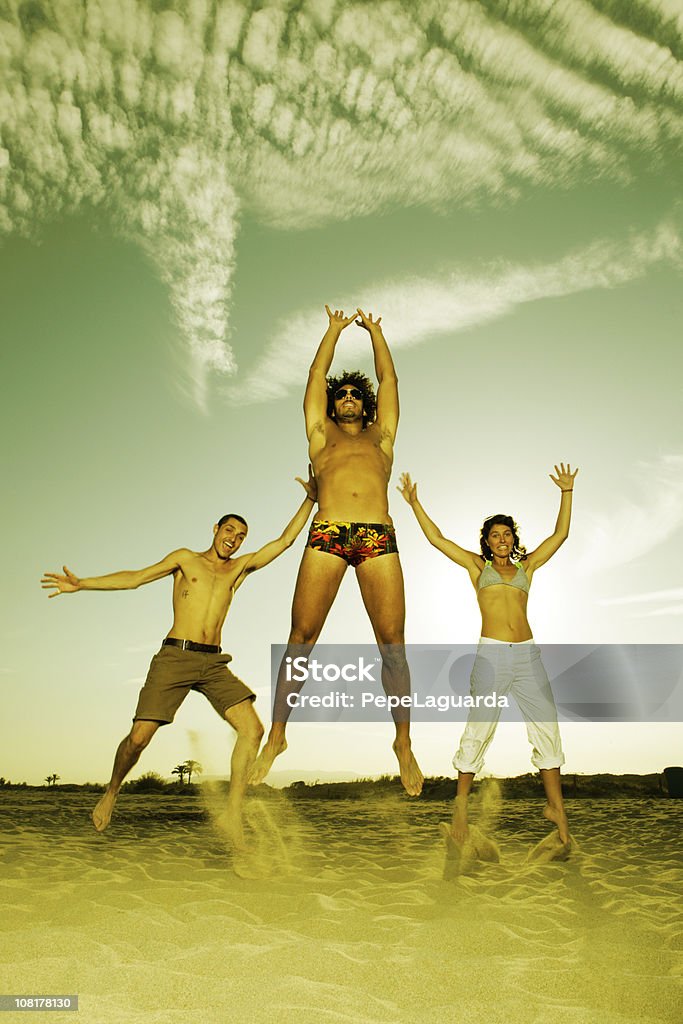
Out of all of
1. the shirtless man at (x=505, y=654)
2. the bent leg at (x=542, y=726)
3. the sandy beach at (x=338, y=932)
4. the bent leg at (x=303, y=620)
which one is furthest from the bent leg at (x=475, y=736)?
the bent leg at (x=303, y=620)

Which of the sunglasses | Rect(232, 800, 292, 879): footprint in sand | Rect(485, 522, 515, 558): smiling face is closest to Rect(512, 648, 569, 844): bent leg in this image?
Rect(485, 522, 515, 558): smiling face

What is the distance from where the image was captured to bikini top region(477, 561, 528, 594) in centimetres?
601

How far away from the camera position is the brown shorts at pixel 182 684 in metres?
5.89

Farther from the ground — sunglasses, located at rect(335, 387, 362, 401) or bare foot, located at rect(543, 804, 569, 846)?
sunglasses, located at rect(335, 387, 362, 401)

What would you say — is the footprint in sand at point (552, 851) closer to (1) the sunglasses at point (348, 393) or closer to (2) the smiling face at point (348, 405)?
(2) the smiling face at point (348, 405)

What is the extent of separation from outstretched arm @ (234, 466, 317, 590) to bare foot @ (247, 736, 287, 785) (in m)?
1.56

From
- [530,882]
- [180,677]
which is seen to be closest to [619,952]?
[530,882]

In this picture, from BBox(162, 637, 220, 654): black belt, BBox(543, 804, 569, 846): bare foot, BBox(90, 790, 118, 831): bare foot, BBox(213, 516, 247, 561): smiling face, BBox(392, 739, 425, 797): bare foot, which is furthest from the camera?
BBox(213, 516, 247, 561): smiling face

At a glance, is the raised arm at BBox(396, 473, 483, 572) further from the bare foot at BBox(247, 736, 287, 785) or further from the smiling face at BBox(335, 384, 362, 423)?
the bare foot at BBox(247, 736, 287, 785)

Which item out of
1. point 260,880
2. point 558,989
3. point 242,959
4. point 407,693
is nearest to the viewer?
point 558,989

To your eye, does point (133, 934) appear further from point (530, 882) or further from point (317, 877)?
point (530, 882)

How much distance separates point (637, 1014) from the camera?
2924 millimetres

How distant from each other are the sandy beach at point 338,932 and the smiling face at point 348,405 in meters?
3.71

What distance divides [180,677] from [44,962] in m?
2.74
